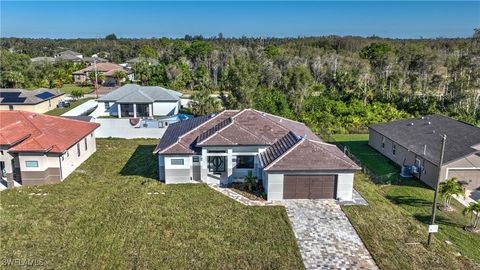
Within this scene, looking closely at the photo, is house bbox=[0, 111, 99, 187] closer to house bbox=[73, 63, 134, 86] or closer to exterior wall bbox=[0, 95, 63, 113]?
exterior wall bbox=[0, 95, 63, 113]

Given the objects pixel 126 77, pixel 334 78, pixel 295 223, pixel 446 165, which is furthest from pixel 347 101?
pixel 126 77

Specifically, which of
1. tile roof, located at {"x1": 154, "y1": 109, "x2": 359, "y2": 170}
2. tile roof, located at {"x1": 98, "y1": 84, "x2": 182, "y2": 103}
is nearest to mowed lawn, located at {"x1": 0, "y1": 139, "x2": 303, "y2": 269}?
tile roof, located at {"x1": 154, "y1": 109, "x2": 359, "y2": 170}

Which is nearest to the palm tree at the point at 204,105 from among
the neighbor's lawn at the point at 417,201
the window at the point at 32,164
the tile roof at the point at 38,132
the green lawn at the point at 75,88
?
the tile roof at the point at 38,132

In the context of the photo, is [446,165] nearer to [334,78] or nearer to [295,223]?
[295,223]

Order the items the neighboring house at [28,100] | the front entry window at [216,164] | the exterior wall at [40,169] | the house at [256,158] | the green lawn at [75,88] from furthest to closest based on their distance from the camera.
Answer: the green lawn at [75,88], the neighboring house at [28,100], the front entry window at [216,164], the exterior wall at [40,169], the house at [256,158]

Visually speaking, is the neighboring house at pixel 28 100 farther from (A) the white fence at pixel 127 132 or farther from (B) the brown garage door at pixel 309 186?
(B) the brown garage door at pixel 309 186
